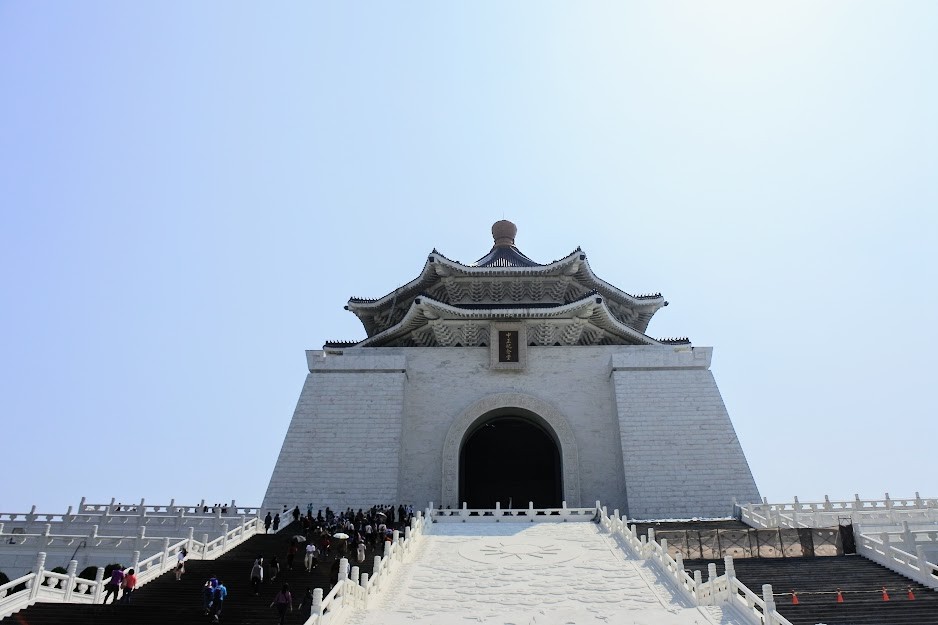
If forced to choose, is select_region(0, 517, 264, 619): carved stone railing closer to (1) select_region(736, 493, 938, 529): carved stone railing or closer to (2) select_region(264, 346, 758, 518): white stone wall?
(2) select_region(264, 346, 758, 518): white stone wall

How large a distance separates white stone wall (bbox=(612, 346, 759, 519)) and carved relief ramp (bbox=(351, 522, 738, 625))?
553 cm

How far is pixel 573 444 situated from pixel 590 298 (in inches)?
191

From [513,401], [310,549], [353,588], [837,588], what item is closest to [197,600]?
[310,549]

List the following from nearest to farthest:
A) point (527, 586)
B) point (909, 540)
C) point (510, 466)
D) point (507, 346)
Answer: point (527, 586)
point (909, 540)
point (507, 346)
point (510, 466)

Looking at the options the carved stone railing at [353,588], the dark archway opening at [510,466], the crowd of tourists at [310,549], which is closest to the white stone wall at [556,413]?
the crowd of tourists at [310,549]

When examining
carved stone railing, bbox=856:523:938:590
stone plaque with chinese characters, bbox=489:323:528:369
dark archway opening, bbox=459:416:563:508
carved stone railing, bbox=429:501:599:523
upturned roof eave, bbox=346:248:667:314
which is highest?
upturned roof eave, bbox=346:248:667:314

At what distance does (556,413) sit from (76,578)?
1494cm

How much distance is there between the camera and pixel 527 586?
39.1 ft


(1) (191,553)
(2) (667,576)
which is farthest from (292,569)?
(2) (667,576)

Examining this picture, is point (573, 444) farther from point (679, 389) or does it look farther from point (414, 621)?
point (414, 621)

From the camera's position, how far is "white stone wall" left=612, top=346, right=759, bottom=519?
20.8 metres

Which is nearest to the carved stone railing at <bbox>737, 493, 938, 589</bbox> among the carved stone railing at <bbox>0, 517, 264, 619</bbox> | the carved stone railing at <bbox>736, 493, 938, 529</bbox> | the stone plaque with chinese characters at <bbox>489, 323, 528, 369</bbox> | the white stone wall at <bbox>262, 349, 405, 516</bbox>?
the carved stone railing at <bbox>736, 493, 938, 529</bbox>

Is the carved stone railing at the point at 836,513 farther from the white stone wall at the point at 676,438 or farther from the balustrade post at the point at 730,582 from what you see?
the balustrade post at the point at 730,582

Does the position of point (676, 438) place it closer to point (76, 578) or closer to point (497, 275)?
point (497, 275)
